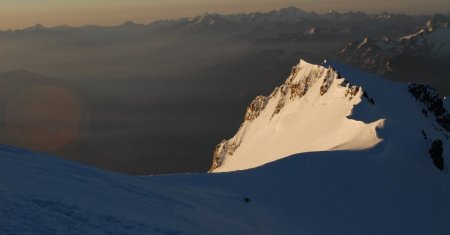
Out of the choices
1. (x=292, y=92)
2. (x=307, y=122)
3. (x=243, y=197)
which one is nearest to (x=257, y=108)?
(x=292, y=92)

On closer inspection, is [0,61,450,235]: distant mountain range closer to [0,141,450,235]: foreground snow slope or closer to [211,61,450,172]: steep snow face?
[0,141,450,235]: foreground snow slope

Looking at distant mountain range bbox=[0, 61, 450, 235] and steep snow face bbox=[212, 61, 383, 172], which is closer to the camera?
distant mountain range bbox=[0, 61, 450, 235]

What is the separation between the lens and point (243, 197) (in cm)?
2961

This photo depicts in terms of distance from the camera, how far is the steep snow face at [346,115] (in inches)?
1940

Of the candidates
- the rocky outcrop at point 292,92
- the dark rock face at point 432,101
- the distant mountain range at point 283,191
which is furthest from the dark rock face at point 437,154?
the dark rock face at point 432,101

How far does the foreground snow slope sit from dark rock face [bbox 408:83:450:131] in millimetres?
37112

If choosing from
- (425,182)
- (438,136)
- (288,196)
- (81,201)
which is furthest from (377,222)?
(438,136)

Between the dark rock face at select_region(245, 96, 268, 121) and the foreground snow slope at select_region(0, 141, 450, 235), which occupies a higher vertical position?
the foreground snow slope at select_region(0, 141, 450, 235)

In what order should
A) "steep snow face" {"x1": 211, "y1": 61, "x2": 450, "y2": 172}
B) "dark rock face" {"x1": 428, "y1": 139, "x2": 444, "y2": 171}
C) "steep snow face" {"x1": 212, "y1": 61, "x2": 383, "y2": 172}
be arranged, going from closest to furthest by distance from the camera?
"dark rock face" {"x1": 428, "y1": 139, "x2": 444, "y2": 171} → "steep snow face" {"x1": 211, "y1": 61, "x2": 450, "y2": 172} → "steep snow face" {"x1": 212, "y1": 61, "x2": 383, "y2": 172}

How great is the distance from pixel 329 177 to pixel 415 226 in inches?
280

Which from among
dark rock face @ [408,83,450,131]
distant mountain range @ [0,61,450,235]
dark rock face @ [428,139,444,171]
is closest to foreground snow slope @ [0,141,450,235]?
distant mountain range @ [0,61,450,235]

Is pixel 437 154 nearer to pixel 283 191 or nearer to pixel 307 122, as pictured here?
pixel 283 191

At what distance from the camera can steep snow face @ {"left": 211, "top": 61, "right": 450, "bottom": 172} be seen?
49281 mm

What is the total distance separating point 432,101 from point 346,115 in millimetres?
29139
